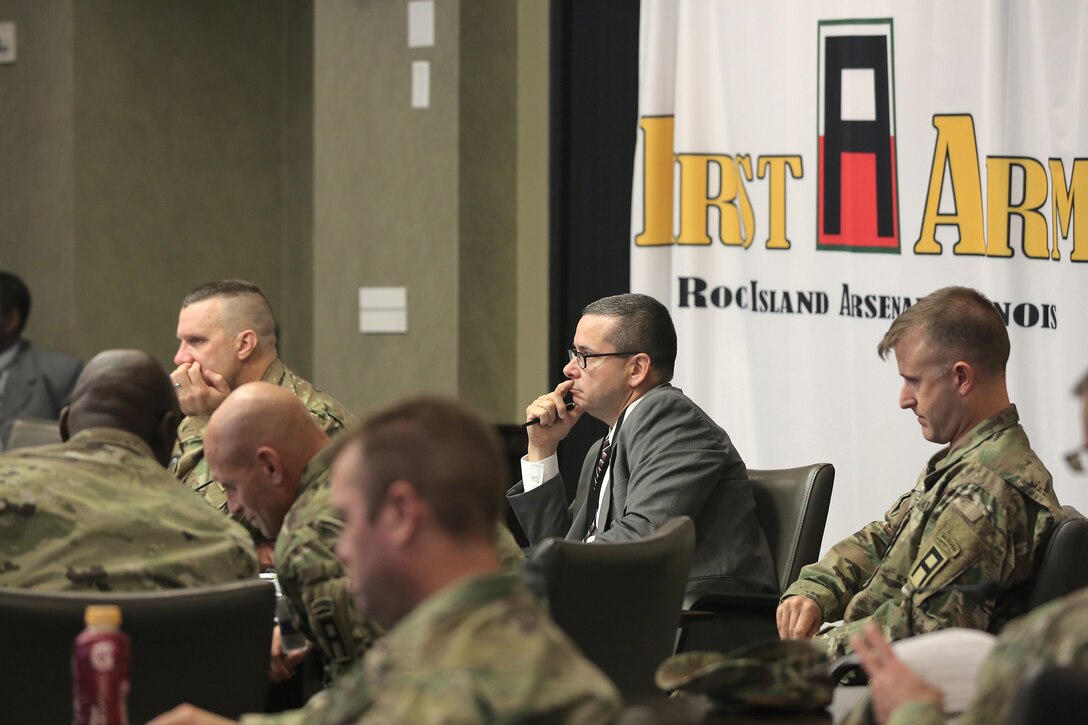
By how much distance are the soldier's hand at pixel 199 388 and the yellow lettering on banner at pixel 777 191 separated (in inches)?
76.9

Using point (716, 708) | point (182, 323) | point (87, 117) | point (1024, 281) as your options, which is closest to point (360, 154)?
point (87, 117)

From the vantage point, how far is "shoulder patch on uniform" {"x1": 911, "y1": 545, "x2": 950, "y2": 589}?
2.80m

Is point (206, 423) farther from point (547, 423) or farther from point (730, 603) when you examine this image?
point (730, 603)

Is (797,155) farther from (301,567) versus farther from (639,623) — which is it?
(301,567)

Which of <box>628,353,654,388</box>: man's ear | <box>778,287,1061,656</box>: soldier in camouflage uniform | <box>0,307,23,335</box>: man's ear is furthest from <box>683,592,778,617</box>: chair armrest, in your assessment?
<box>0,307,23,335</box>: man's ear

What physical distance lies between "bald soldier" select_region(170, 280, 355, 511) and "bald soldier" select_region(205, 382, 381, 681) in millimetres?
1493

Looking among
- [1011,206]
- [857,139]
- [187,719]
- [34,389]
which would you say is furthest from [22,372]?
[187,719]

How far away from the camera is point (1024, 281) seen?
14.9 ft

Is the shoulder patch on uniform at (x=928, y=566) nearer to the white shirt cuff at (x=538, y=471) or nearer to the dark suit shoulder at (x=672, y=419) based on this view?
the dark suit shoulder at (x=672, y=419)

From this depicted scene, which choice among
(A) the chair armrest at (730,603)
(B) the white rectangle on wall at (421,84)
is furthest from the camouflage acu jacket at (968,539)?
(B) the white rectangle on wall at (421,84)

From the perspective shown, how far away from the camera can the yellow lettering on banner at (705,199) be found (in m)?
5.08

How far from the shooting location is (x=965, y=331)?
3021 mm

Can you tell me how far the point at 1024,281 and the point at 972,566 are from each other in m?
1.98

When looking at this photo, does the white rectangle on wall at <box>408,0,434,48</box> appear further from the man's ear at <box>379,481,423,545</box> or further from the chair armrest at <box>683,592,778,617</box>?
the man's ear at <box>379,481,423,545</box>
